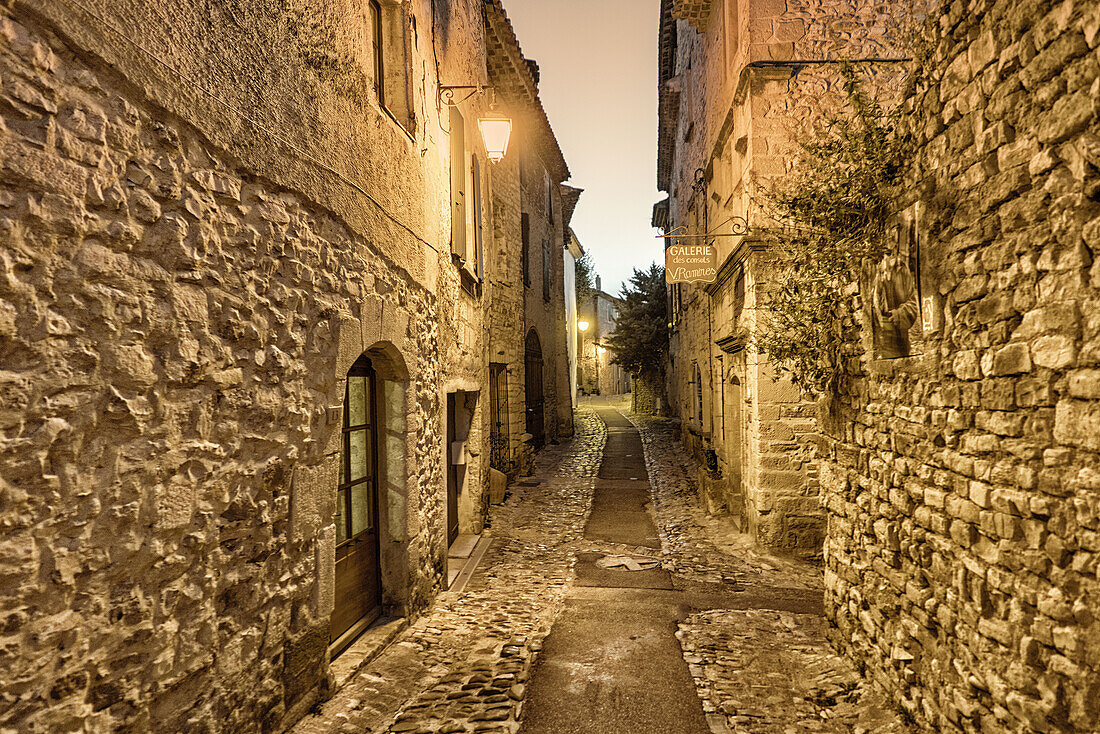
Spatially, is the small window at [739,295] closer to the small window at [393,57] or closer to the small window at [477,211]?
the small window at [477,211]

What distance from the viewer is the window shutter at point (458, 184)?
23.1 ft

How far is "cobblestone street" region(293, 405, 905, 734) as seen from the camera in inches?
144

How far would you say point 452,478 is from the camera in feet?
25.4

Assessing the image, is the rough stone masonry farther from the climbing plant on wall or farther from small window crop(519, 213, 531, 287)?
small window crop(519, 213, 531, 287)

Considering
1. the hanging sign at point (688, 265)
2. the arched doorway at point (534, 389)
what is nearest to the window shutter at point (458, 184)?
the hanging sign at point (688, 265)

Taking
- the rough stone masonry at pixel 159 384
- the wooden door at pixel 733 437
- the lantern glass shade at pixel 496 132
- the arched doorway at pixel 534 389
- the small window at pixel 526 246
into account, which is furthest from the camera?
the arched doorway at pixel 534 389

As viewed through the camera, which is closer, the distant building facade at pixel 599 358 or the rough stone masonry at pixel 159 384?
the rough stone masonry at pixel 159 384

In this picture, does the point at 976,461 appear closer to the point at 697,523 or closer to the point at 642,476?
the point at 697,523

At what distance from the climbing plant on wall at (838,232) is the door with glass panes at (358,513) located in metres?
3.36

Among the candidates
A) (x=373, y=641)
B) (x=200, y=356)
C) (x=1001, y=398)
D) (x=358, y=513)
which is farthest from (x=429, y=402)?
(x=1001, y=398)

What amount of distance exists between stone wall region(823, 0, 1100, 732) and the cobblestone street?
59cm

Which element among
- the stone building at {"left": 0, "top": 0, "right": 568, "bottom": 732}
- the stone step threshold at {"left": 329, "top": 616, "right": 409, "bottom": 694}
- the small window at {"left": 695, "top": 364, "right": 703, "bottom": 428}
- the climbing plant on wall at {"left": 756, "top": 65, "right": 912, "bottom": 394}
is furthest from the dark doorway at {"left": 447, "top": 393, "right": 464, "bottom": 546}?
the small window at {"left": 695, "top": 364, "right": 703, "bottom": 428}

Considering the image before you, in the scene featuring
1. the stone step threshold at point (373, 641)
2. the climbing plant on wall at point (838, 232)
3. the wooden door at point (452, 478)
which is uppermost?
the climbing plant on wall at point (838, 232)

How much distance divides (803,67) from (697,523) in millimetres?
5858
